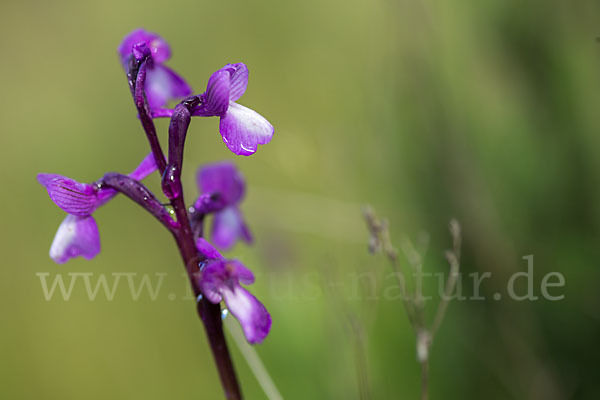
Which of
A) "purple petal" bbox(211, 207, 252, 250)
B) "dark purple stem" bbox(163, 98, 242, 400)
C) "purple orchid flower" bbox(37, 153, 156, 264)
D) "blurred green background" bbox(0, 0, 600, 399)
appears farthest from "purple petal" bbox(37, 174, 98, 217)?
"blurred green background" bbox(0, 0, 600, 399)

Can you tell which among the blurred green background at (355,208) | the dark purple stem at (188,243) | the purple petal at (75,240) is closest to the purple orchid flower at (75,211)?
the purple petal at (75,240)

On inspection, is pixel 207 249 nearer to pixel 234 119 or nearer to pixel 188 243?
pixel 188 243

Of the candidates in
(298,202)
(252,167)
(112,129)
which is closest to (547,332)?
(298,202)

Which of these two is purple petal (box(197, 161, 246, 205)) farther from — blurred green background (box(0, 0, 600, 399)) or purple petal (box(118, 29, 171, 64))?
blurred green background (box(0, 0, 600, 399))

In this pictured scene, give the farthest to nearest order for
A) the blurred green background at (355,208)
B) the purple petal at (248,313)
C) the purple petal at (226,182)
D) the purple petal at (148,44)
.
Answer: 1. the blurred green background at (355,208)
2. the purple petal at (226,182)
3. the purple petal at (148,44)
4. the purple petal at (248,313)

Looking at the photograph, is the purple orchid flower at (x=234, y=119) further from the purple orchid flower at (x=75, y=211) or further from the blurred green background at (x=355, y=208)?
the blurred green background at (x=355, y=208)

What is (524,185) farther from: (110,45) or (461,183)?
(110,45)

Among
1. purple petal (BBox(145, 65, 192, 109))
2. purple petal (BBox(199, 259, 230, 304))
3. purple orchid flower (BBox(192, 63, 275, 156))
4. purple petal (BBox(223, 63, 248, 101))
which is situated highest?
purple petal (BBox(145, 65, 192, 109))

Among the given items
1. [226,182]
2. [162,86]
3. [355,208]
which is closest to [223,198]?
[226,182]
